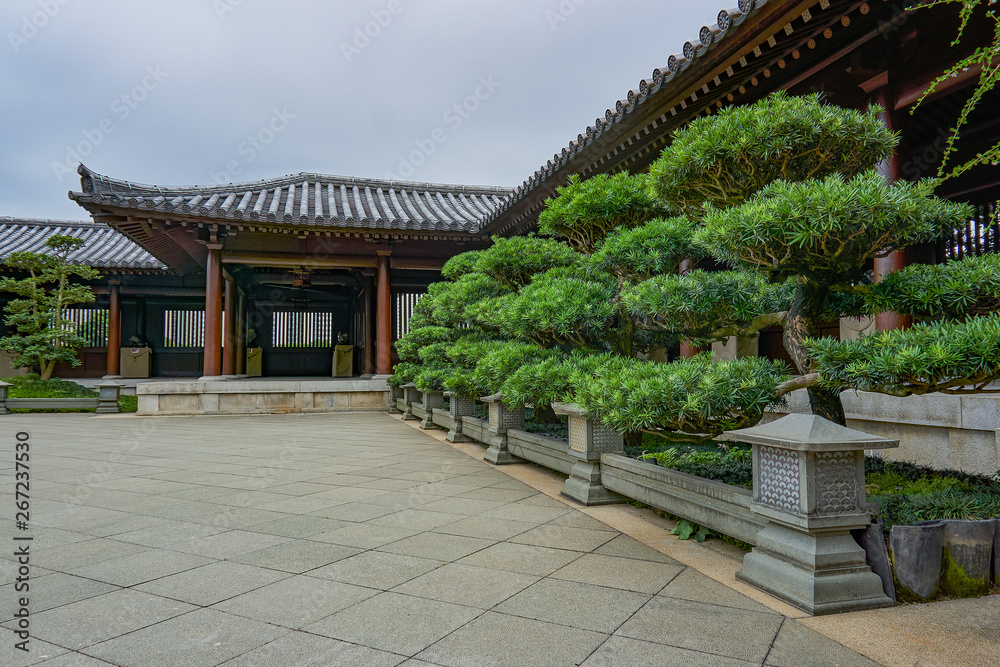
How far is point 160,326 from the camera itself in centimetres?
1841

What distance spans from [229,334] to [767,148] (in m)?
14.5

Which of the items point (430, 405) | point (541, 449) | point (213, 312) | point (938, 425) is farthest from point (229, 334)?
point (938, 425)

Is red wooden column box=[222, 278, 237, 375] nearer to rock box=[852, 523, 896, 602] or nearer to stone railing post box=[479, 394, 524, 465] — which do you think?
stone railing post box=[479, 394, 524, 465]

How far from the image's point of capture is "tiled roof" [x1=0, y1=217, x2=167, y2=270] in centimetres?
1688

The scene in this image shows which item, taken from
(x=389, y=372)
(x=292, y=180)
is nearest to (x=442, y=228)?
(x=389, y=372)

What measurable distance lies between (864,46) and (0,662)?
6.97 metres

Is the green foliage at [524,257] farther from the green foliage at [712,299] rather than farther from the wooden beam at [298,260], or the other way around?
the wooden beam at [298,260]

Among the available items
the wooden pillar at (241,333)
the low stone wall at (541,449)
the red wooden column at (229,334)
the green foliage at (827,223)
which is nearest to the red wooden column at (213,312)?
the red wooden column at (229,334)

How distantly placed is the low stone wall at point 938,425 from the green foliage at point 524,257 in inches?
112

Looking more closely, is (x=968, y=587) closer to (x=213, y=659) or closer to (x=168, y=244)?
(x=213, y=659)

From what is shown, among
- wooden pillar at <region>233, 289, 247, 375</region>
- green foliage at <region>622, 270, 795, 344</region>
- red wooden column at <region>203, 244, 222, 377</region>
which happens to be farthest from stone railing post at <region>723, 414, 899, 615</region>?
wooden pillar at <region>233, 289, 247, 375</region>

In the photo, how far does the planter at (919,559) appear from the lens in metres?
2.76

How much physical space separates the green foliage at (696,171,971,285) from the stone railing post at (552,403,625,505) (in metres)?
1.99

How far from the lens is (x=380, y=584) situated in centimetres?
306
